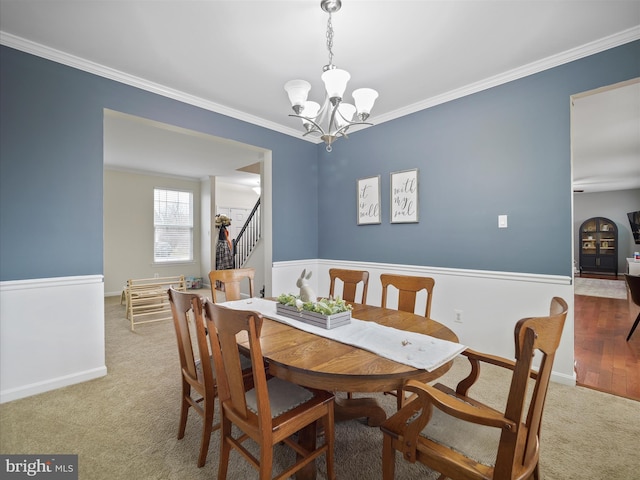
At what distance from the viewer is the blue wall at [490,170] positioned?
8.11 feet

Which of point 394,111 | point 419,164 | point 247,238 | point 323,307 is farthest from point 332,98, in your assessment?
point 247,238

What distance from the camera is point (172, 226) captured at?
275 inches

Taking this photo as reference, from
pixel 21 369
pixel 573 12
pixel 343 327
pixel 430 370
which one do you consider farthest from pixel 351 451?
pixel 573 12

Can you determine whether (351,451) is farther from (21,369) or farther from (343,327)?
(21,369)

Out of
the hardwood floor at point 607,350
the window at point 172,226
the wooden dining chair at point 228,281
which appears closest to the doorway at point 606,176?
the hardwood floor at point 607,350

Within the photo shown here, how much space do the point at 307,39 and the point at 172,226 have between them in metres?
5.93

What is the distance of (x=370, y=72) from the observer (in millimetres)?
2678

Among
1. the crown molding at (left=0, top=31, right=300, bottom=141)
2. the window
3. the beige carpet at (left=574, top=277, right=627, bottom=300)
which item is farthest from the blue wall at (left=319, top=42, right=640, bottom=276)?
the beige carpet at (left=574, top=277, right=627, bottom=300)

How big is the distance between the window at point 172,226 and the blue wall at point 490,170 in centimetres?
490

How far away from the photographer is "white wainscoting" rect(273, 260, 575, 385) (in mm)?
2486

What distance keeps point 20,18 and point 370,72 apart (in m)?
2.56

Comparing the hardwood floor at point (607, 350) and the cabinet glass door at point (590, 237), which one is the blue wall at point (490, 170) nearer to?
the hardwood floor at point (607, 350)

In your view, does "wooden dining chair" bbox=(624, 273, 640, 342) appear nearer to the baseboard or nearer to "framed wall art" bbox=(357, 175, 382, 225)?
"framed wall art" bbox=(357, 175, 382, 225)

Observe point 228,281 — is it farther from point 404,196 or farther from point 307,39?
point 404,196
